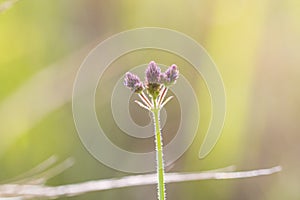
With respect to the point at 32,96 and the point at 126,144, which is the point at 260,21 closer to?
the point at 126,144

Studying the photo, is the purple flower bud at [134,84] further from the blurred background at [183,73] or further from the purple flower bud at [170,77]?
the blurred background at [183,73]

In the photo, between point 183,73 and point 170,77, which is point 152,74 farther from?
point 183,73

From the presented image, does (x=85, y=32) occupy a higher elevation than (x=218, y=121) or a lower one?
higher

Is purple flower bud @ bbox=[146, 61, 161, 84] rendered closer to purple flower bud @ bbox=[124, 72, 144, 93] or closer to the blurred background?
purple flower bud @ bbox=[124, 72, 144, 93]

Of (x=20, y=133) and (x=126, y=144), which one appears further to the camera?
(x=126, y=144)

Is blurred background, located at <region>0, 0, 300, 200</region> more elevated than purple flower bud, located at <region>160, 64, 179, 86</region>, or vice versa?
blurred background, located at <region>0, 0, 300, 200</region>

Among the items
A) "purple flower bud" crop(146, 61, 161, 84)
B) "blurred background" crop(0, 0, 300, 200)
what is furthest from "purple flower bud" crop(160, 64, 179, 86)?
"blurred background" crop(0, 0, 300, 200)

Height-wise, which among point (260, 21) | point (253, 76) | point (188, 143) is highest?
point (260, 21)

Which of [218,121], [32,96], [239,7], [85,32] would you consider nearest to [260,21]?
[239,7]

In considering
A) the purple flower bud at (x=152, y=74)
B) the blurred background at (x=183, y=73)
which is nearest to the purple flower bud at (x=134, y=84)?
the purple flower bud at (x=152, y=74)
